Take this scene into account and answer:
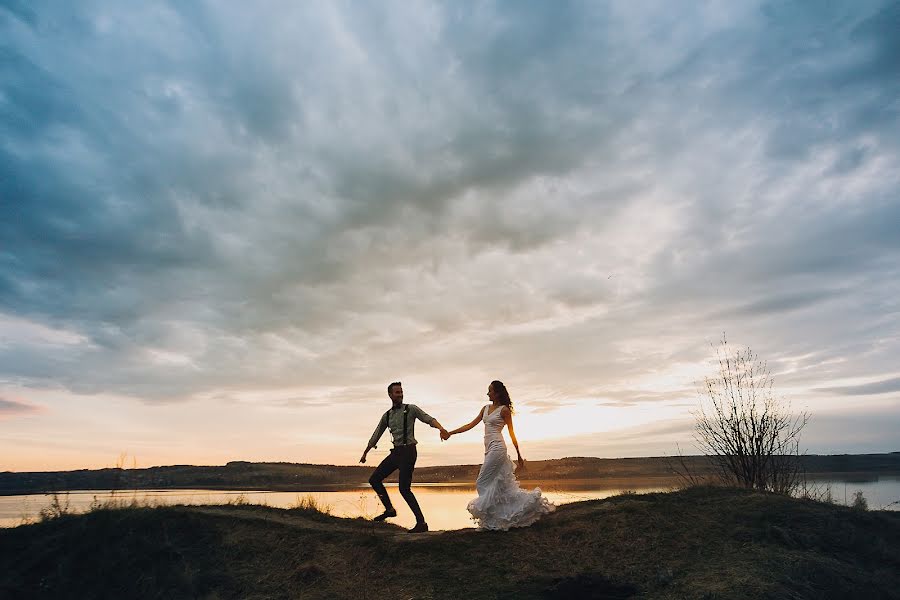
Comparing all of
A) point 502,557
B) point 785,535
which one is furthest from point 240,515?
point 785,535

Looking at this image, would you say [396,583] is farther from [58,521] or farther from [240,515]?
[58,521]

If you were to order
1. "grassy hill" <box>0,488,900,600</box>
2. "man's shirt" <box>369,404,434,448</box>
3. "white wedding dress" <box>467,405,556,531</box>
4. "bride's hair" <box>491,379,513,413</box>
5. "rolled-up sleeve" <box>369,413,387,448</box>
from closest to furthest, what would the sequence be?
"grassy hill" <box>0,488,900,600</box> < "white wedding dress" <box>467,405,556,531</box> < "bride's hair" <box>491,379,513,413</box> < "man's shirt" <box>369,404,434,448</box> < "rolled-up sleeve" <box>369,413,387,448</box>

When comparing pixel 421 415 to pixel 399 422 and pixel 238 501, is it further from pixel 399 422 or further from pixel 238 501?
pixel 238 501

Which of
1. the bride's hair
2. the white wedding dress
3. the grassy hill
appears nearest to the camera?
the grassy hill

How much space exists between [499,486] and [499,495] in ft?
0.59

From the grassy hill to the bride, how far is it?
28 centimetres

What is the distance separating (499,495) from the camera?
11000 millimetres

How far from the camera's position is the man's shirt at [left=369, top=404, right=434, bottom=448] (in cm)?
1212

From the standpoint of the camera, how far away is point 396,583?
9367 mm

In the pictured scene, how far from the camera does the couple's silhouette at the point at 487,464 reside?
35.8ft

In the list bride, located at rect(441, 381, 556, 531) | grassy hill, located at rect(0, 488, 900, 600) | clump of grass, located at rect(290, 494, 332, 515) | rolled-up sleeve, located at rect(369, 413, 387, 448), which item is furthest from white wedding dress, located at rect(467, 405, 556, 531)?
clump of grass, located at rect(290, 494, 332, 515)

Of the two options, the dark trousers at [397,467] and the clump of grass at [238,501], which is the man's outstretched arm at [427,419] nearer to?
the dark trousers at [397,467]

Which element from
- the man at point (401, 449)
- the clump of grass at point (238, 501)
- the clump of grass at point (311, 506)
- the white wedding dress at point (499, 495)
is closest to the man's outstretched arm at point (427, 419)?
the man at point (401, 449)

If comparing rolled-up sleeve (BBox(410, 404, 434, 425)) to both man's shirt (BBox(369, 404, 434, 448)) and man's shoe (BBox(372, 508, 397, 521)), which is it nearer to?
man's shirt (BBox(369, 404, 434, 448))
